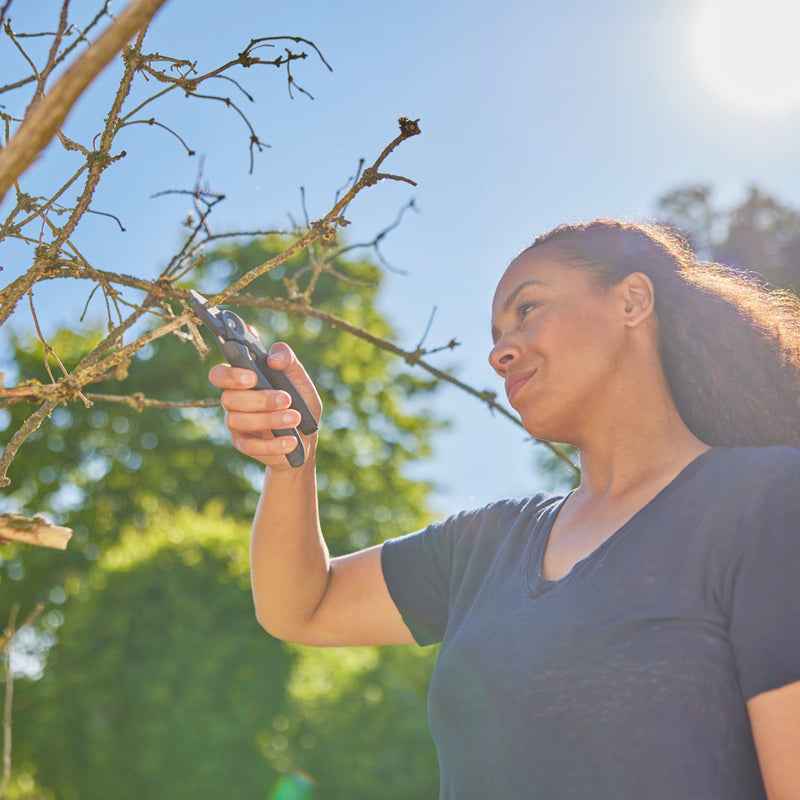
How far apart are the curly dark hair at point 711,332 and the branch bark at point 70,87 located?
1.23 m

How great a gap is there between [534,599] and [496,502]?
0.49 meters

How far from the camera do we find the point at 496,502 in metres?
1.79

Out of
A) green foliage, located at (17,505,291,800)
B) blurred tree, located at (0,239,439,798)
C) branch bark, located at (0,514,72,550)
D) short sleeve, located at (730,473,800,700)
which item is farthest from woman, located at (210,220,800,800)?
green foliage, located at (17,505,291,800)

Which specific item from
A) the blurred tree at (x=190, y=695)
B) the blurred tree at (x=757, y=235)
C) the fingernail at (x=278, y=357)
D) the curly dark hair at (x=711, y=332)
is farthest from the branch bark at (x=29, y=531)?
the blurred tree at (x=757, y=235)

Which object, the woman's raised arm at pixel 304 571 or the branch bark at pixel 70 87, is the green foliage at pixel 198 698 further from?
the branch bark at pixel 70 87

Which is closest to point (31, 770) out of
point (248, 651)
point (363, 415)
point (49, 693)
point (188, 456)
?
point (49, 693)

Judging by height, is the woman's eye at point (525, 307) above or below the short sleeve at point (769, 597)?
above

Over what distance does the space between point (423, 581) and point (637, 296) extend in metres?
0.80

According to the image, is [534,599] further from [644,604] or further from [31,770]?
[31,770]

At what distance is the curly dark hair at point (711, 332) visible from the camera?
1492 millimetres

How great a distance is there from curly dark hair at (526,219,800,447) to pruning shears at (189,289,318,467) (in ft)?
2.20

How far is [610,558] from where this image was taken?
1246 millimetres

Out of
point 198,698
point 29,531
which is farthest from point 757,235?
point 29,531

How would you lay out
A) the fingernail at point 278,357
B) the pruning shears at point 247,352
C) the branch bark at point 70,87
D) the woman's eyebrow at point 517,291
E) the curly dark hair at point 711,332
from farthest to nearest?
the woman's eyebrow at point 517,291 → the curly dark hair at point 711,332 → the fingernail at point 278,357 → the pruning shears at point 247,352 → the branch bark at point 70,87
